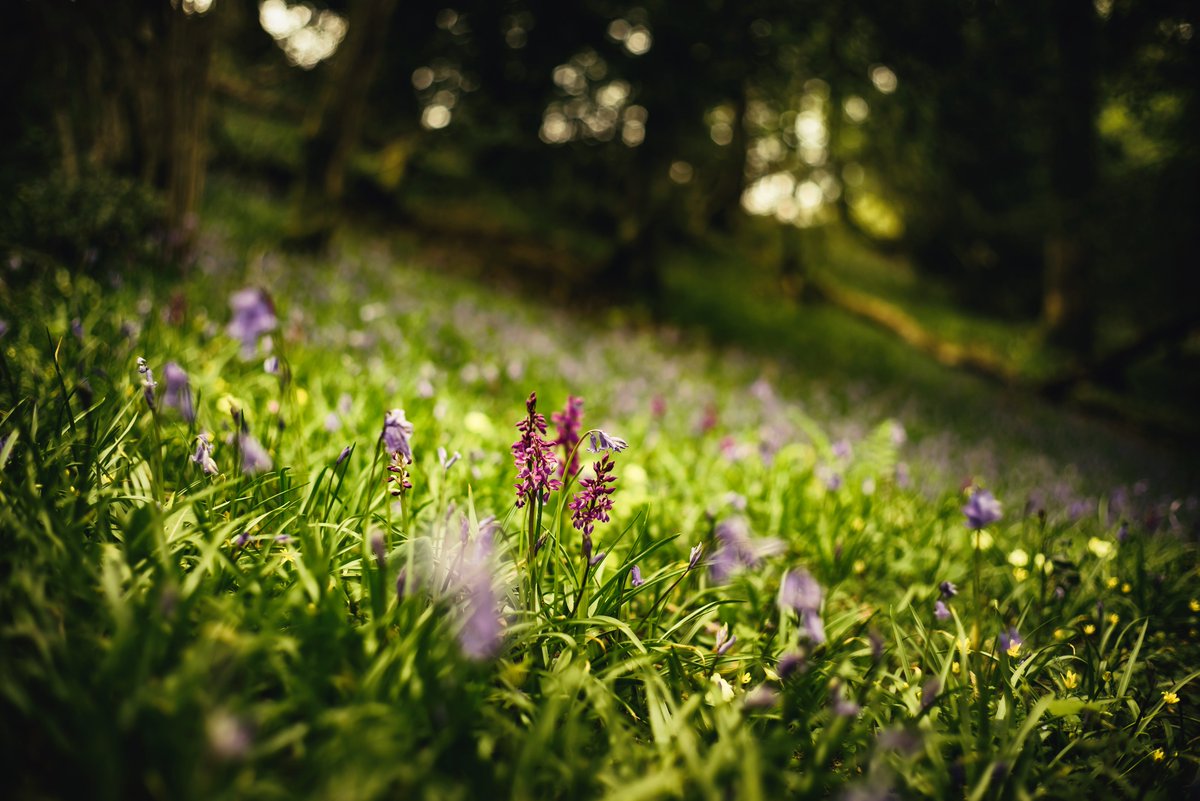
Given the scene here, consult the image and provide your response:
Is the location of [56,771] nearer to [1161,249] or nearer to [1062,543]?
[1062,543]

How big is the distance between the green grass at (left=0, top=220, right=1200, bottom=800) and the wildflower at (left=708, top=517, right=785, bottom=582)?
0.28ft

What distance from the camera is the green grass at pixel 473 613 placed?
42.4 inches

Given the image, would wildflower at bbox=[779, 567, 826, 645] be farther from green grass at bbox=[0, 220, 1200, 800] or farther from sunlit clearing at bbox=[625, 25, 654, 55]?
sunlit clearing at bbox=[625, 25, 654, 55]

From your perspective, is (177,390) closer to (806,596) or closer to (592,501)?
(592,501)

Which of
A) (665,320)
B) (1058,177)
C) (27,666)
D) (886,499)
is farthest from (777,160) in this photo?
(27,666)

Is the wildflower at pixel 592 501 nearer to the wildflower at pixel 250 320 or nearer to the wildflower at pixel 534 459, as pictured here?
the wildflower at pixel 534 459

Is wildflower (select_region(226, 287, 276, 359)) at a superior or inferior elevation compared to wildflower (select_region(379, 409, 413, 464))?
superior

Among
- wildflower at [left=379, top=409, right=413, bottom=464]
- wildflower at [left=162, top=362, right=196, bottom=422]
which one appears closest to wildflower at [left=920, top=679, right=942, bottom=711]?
wildflower at [left=379, top=409, right=413, bottom=464]

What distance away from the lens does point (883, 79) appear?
923cm

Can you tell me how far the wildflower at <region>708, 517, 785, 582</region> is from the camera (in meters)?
1.55

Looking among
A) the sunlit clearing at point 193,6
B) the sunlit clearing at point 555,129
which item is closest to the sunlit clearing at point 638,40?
the sunlit clearing at point 555,129

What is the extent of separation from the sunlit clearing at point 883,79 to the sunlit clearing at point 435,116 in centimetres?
757

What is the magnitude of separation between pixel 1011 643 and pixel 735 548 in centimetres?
123

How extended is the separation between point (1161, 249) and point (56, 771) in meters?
17.8
